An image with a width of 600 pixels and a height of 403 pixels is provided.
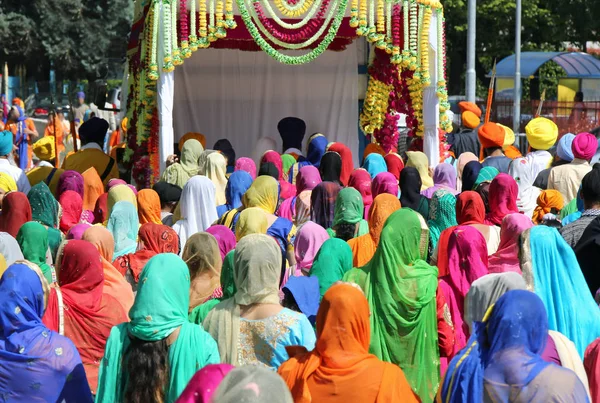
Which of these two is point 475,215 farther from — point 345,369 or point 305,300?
point 345,369

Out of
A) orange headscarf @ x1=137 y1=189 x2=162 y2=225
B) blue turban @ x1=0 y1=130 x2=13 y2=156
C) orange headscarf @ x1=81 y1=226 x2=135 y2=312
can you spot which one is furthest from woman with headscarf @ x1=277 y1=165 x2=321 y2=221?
blue turban @ x1=0 y1=130 x2=13 y2=156

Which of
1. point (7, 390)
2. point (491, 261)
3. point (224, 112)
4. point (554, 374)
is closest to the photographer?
point (554, 374)

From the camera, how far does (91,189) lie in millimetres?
8906

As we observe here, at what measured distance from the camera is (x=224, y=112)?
14.7m

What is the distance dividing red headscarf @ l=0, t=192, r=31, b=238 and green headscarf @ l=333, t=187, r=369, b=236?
193 centimetres

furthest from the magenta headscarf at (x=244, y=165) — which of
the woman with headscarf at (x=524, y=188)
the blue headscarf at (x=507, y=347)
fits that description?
the blue headscarf at (x=507, y=347)

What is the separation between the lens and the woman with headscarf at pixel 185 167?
9516 mm

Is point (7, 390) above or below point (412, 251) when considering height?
below

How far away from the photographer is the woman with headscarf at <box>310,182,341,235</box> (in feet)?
23.8

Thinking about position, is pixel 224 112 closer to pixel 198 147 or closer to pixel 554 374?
pixel 198 147

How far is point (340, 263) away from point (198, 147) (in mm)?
4692

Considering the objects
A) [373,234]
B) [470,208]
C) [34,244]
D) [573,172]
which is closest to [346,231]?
[373,234]

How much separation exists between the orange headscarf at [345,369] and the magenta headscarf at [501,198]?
10.4 feet

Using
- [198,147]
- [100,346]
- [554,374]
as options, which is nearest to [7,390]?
[100,346]
